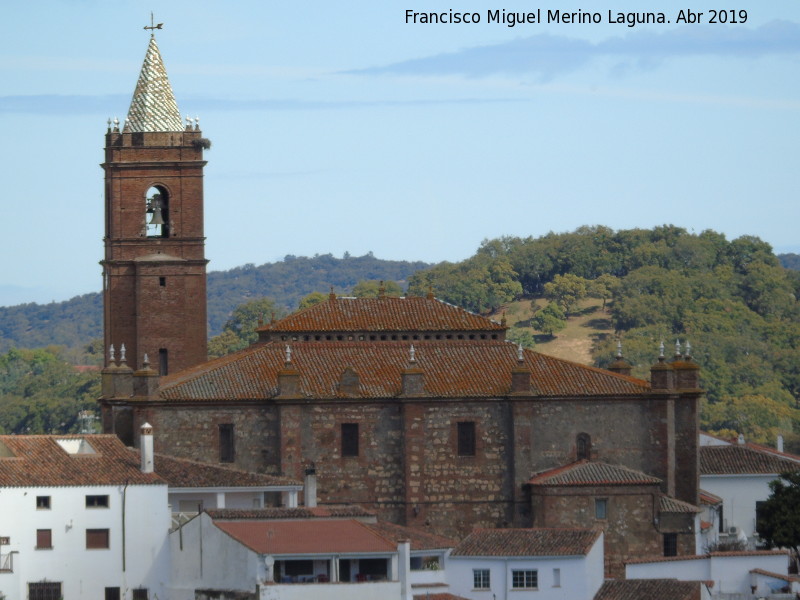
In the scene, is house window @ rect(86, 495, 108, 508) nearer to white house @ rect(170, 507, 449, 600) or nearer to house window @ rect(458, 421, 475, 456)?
white house @ rect(170, 507, 449, 600)

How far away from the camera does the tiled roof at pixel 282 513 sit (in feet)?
227

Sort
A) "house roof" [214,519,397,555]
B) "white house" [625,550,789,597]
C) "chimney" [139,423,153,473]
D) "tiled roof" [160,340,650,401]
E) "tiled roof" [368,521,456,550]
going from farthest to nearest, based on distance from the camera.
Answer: "tiled roof" [160,340,650,401]
"white house" [625,550,789,597]
"chimney" [139,423,153,473]
"tiled roof" [368,521,456,550]
"house roof" [214,519,397,555]

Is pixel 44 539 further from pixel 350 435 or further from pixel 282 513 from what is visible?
pixel 350 435

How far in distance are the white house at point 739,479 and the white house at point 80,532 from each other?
23.8 metres

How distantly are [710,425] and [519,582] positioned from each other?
232 feet

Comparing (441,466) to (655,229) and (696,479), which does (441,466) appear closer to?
(696,479)

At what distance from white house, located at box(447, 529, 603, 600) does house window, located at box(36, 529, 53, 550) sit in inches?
416

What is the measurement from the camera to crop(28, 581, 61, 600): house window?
6906cm

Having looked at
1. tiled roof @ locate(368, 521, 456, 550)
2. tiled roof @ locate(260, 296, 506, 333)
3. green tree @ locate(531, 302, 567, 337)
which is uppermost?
green tree @ locate(531, 302, 567, 337)

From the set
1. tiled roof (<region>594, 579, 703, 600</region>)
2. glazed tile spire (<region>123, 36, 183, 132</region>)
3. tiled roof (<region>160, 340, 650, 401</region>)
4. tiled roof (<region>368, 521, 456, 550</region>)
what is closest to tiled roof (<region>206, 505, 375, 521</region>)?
tiled roof (<region>368, 521, 456, 550</region>)

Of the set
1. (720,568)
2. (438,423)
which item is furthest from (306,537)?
(720,568)

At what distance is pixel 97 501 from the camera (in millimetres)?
70750

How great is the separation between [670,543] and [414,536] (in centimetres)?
857

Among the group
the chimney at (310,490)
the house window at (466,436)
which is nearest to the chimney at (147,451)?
the chimney at (310,490)
